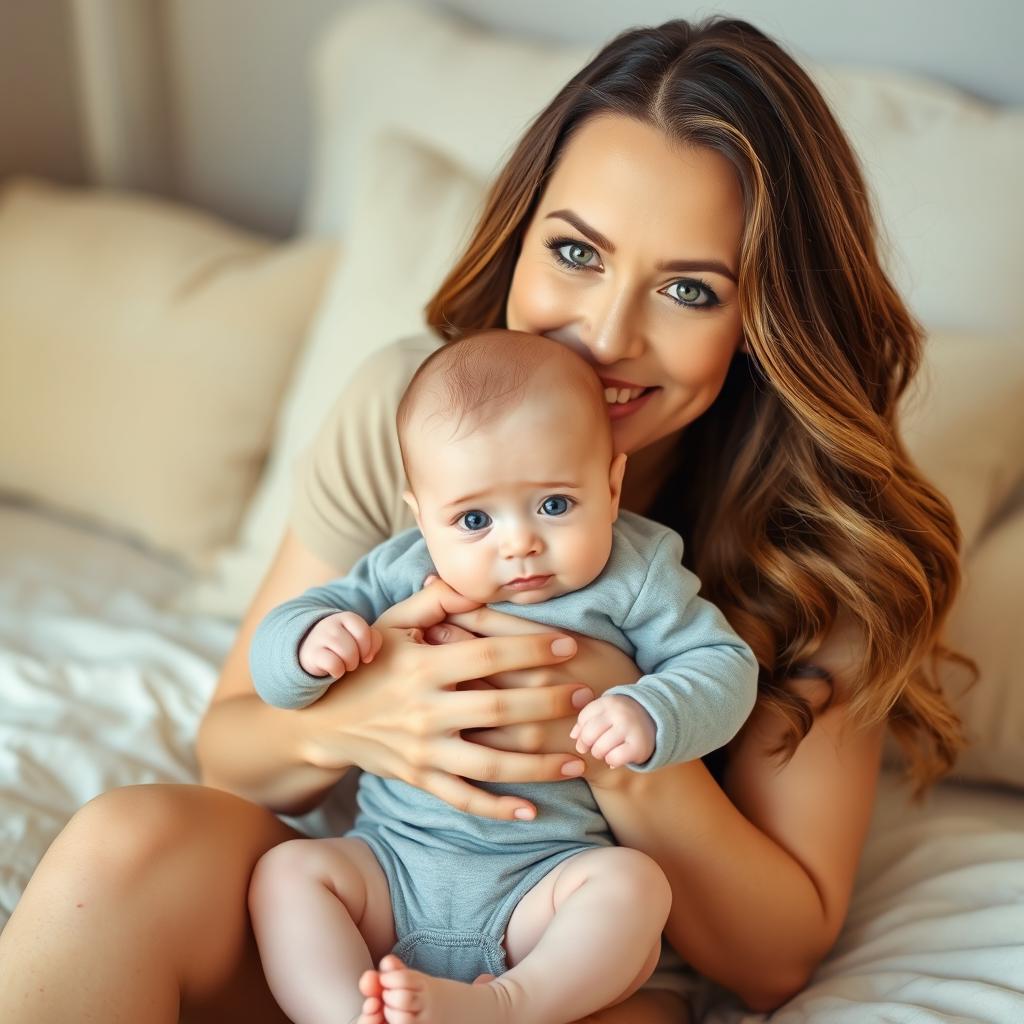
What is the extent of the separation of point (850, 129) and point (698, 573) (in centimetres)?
82

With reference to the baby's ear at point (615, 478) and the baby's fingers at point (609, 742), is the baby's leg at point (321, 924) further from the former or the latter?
the baby's ear at point (615, 478)

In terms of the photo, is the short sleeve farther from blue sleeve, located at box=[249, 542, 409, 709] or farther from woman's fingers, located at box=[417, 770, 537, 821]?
woman's fingers, located at box=[417, 770, 537, 821]

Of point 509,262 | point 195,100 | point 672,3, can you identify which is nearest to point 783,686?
point 509,262

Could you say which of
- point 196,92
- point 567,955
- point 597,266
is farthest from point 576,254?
point 196,92

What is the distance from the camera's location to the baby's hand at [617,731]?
3.29ft

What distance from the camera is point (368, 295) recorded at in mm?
1851

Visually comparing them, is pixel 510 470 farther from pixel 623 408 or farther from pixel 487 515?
pixel 623 408

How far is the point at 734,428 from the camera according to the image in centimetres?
146

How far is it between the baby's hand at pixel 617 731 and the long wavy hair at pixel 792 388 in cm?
34

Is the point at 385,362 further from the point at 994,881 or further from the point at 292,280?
the point at 994,881

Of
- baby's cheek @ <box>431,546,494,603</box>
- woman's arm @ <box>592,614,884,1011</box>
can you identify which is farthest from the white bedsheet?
baby's cheek @ <box>431,546,494,603</box>

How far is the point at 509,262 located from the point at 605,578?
456 millimetres

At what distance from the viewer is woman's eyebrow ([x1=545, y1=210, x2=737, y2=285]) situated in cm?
121

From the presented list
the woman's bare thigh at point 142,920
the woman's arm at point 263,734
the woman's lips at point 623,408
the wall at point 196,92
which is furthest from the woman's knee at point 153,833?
the wall at point 196,92
